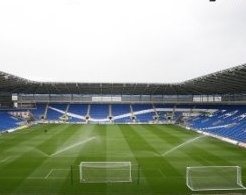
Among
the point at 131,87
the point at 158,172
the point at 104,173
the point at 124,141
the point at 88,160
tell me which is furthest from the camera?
the point at 131,87

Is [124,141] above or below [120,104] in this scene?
below

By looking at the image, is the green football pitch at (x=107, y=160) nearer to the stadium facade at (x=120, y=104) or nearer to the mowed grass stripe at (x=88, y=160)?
the mowed grass stripe at (x=88, y=160)

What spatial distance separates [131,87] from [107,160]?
3856cm

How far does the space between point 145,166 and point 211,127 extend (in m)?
29.1

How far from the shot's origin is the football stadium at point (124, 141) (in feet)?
72.1

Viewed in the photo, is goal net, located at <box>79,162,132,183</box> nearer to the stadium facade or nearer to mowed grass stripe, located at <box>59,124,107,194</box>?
mowed grass stripe, located at <box>59,124,107,194</box>

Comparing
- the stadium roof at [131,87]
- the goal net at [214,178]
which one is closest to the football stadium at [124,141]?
the goal net at [214,178]

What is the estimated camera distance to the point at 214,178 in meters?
22.9

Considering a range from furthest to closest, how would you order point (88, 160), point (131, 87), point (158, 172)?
point (131, 87) → point (88, 160) → point (158, 172)

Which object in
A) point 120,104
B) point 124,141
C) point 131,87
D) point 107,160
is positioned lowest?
point 124,141

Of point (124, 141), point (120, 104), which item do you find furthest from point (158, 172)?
point (120, 104)

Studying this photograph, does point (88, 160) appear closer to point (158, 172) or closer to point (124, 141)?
point (158, 172)

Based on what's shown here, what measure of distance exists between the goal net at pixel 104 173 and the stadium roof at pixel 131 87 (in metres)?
22.6

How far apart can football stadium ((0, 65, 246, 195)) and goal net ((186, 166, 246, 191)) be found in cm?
6
